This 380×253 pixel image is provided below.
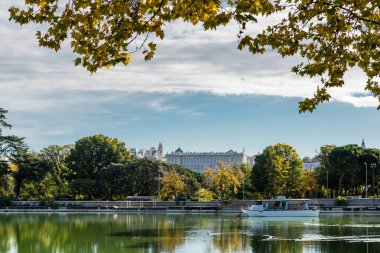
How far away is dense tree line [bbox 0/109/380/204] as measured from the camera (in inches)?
2680

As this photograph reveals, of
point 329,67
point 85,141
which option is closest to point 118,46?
point 329,67

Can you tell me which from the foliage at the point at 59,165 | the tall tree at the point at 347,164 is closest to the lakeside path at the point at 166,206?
the foliage at the point at 59,165

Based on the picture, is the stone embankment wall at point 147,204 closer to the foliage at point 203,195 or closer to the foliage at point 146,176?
the foliage at point 146,176

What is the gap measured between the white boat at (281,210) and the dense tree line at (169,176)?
328 inches

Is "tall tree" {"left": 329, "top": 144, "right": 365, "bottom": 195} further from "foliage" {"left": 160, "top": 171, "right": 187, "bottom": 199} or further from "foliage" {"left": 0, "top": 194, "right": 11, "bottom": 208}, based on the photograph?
"foliage" {"left": 0, "top": 194, "right": 11, "bottom": 208}

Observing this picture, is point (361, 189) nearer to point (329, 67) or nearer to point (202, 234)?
point (202, 234)

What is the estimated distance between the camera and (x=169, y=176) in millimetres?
71688

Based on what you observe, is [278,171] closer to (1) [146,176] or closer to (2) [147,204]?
(2) [147,204]

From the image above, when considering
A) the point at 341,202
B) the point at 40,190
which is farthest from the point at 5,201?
A: the point at 341,202

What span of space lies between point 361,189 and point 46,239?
197 feet

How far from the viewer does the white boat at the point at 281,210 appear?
183ft

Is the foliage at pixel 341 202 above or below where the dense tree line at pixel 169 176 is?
below

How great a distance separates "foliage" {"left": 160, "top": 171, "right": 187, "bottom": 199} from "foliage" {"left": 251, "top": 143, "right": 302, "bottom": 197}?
9.84m

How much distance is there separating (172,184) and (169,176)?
3.94 ft
